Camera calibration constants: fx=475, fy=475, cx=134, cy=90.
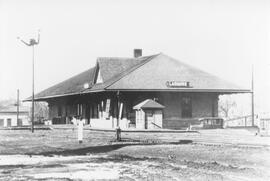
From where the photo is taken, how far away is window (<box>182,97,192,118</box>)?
119ft

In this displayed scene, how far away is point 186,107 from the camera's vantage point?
36375mm

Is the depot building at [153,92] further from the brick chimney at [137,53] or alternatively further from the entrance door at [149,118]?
the brick chimney at [137,53]

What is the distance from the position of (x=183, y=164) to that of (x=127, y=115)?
23.2 metres

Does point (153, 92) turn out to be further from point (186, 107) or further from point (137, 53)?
point (137, 53)

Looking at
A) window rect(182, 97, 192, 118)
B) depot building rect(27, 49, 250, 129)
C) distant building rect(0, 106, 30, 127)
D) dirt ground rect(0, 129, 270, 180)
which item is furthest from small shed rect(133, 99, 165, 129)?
distant building rect(0, 106, 30, 127)

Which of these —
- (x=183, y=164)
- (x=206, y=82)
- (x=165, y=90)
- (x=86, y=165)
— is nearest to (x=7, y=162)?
(x=86, y=165)

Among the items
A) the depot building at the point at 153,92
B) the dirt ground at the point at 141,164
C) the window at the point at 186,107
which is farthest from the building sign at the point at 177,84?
the dirt ground at the point at 141,164

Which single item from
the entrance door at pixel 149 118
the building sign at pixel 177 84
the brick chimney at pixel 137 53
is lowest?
the entrance door at pixel 149 118

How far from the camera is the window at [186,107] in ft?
119

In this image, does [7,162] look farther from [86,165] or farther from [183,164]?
[183,164]

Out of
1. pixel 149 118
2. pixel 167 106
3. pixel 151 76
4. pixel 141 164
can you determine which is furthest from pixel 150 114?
pixel 141 164

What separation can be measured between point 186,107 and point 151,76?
141 inches

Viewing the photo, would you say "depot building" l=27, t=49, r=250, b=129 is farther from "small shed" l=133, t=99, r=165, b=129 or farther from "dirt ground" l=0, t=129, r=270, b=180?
"dirt ground" l=0, t=129, r=270, b=180

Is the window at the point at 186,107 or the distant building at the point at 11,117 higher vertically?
the window at the point at 186,107
